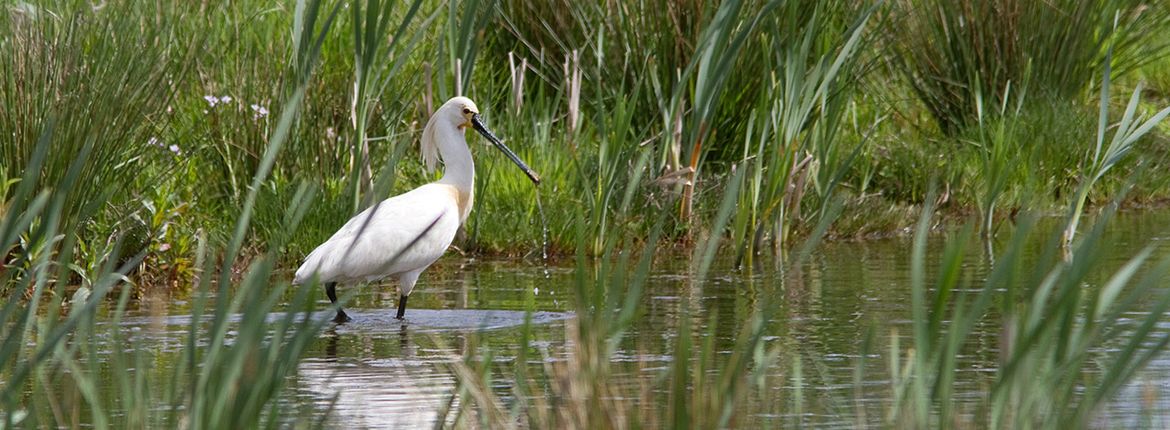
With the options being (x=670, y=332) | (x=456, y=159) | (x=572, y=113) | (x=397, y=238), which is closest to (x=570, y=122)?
(x=572, y=113)

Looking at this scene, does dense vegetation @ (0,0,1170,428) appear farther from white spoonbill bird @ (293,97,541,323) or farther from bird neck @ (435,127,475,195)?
bird neck @ (435,127,475,195)

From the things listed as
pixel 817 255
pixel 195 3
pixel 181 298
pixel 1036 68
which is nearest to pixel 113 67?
pixel 181 298

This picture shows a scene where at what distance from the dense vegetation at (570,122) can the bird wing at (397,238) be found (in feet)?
0.73

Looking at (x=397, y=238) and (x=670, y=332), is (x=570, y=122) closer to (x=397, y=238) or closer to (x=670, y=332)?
(x=397, y=238)

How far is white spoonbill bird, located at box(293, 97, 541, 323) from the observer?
7590 millimetres

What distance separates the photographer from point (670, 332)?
683cm

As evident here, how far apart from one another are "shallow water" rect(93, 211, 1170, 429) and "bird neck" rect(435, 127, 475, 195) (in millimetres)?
510

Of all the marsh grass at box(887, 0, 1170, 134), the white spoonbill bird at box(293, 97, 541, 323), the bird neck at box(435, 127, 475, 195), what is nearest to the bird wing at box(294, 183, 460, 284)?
the white spoonbill bird at box(293, 97, 541, 323)

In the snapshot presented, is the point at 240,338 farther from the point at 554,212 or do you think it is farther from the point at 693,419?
the point at 554,212

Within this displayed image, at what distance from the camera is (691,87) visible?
988 centimetres

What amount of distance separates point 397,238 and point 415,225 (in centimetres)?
14

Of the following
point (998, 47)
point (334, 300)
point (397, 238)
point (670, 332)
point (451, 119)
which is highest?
point (998, 47)

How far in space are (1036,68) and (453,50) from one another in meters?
5.71

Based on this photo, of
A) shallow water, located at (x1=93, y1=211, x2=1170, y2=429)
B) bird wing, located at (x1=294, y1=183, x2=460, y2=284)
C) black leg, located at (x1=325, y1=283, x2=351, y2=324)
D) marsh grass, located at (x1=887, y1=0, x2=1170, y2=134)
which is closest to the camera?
shallow water, located at (x1=93, y1=211, x2=1170, y2=429)
